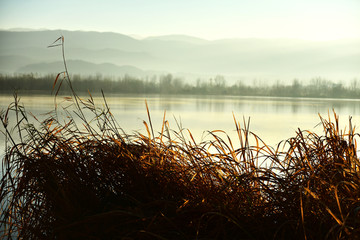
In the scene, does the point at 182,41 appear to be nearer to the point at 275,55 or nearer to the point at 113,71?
the point at 113,71

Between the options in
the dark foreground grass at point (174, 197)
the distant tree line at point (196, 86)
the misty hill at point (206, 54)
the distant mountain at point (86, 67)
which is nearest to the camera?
the dark foreground grass at point (174, 197)

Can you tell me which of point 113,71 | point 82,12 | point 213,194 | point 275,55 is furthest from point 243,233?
point 275,55

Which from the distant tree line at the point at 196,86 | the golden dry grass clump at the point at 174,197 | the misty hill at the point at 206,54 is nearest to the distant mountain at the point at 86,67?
the misty hill at the point at 206,54

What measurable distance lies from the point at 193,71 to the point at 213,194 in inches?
231

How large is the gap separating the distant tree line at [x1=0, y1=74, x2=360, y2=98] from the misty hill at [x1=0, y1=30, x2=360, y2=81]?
0.86 meters

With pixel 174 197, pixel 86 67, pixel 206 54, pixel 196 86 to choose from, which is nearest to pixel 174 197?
pixel 174 197

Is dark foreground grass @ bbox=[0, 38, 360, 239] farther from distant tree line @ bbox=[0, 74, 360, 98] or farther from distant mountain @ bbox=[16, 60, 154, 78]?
distant mountain @ bbox=[16, 60, 154, 78]

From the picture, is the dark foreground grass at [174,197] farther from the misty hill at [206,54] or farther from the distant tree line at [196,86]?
the misty hill at [206,54]

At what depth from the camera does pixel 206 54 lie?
24.0 ft

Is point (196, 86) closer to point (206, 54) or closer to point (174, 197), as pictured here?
point (206, 54)

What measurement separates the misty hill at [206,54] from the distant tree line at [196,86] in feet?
2.82

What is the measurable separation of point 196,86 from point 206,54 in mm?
2003

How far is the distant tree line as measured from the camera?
540 cm

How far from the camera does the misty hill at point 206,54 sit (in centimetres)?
712
